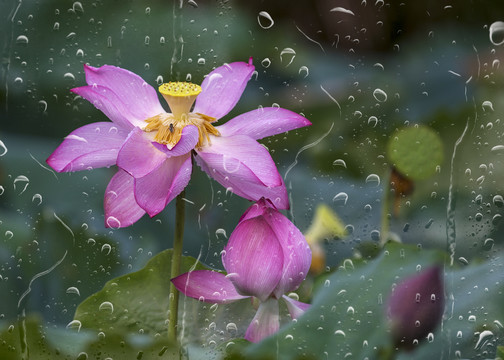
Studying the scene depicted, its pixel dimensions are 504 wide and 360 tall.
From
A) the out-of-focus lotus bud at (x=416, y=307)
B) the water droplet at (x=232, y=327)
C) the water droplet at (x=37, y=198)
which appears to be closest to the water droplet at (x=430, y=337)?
the out-of-focus lotus bud at (x=416, y=307)

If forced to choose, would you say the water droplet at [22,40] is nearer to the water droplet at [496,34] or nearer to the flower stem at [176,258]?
the flower stem at [176,258]

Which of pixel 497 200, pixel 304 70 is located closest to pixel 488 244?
pixel 497 200

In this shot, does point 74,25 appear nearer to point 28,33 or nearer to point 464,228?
point 28,33

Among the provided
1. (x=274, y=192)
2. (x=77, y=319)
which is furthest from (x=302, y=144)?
(x=77, y=319)

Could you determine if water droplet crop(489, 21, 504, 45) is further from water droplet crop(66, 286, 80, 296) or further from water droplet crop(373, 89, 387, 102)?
water droplet crop(66, 286, 80, 296)

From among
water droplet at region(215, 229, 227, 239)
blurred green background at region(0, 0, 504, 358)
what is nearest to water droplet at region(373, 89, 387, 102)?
blurred green background at region(0, 0, 504, 358)

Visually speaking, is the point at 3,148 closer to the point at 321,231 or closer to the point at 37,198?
the point at 37,198
